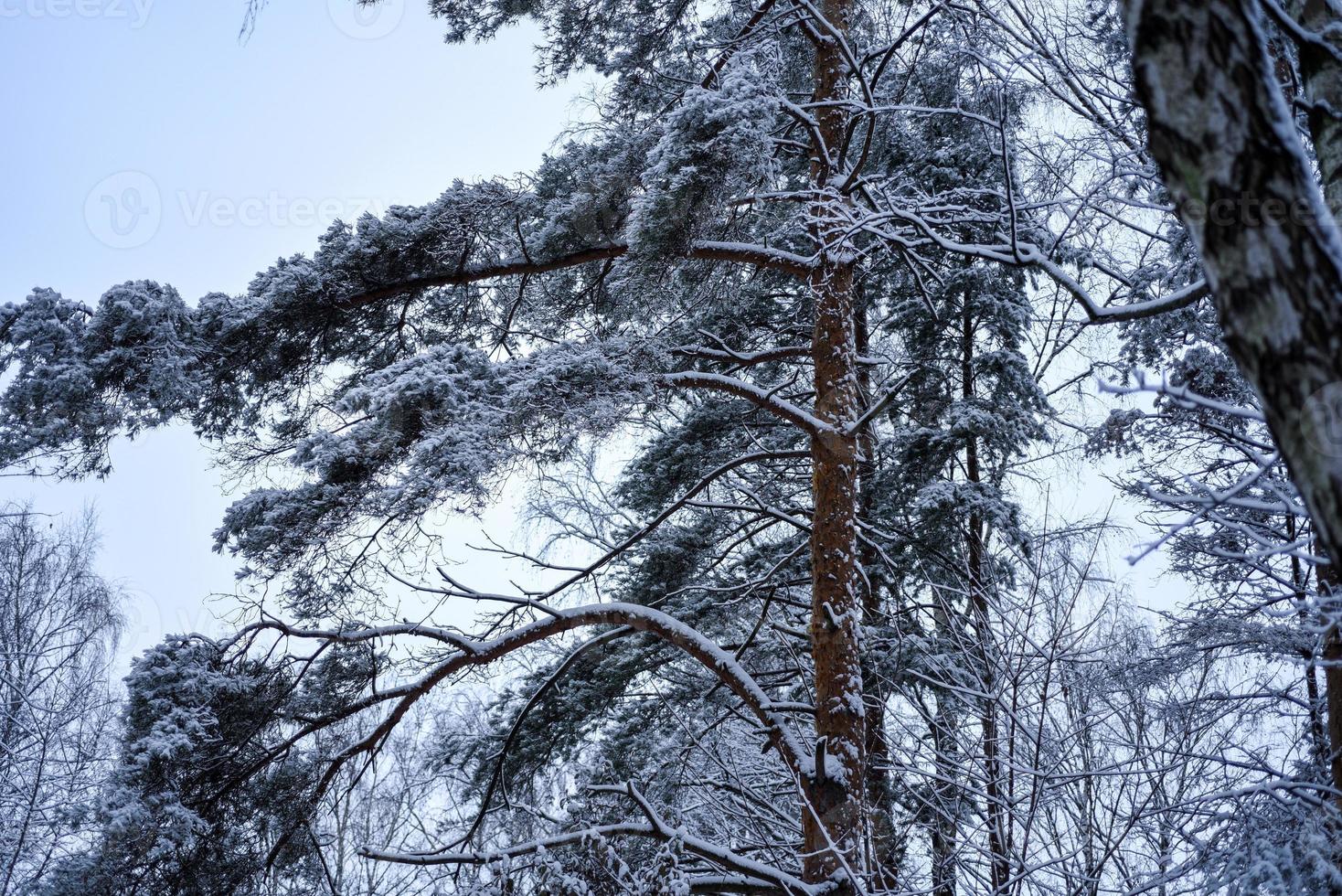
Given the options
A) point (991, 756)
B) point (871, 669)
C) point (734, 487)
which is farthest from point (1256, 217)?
point (871, 669)

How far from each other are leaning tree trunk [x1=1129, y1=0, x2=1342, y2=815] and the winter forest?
1539 mm

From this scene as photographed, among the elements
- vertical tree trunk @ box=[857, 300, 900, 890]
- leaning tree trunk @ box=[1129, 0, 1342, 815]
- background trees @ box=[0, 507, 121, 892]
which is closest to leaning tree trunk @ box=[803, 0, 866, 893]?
vertical tree trunk @ box=[857, 300, 900, 890]

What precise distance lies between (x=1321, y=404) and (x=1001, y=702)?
14.4ft

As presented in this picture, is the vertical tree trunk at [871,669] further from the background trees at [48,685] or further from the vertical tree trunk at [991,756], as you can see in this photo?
the background trees at [48,685]

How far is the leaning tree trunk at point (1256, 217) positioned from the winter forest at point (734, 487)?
1539mm

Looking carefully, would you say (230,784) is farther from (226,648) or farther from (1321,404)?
(1321,404)

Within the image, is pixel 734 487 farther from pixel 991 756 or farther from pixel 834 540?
pixel 991 756

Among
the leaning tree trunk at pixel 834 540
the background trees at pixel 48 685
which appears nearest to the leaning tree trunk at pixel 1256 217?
the leaning tree trunk at pixel 834 540

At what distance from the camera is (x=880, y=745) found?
827 centimetres

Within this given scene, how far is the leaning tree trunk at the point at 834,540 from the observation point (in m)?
5.16

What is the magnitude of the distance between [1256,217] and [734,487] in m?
5.35

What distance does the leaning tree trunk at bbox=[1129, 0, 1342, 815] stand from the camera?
1.48m

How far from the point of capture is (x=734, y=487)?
22.4 feet

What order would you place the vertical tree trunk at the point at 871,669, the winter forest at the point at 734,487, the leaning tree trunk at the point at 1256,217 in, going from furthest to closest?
the vertical tree trunk at the point at 871,669, the winter forest at the point at 734,487, the leaning tree trunk at the point at 1256,217
